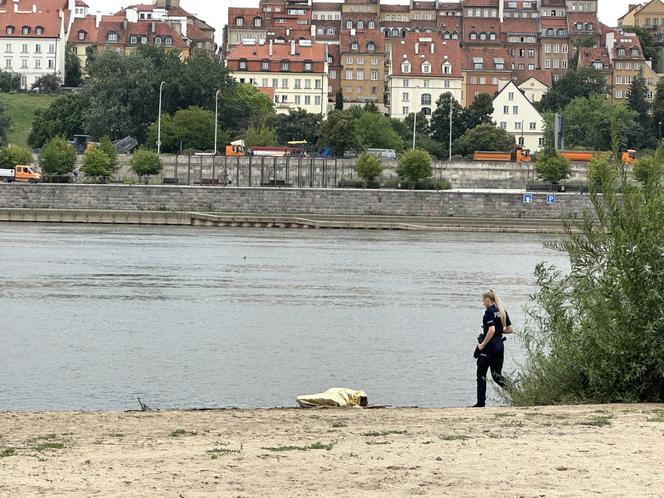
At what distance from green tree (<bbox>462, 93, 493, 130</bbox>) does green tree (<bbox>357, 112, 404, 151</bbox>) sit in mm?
8258

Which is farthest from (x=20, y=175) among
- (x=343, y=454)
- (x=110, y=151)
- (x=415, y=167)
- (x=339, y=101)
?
(x=343, y=454)

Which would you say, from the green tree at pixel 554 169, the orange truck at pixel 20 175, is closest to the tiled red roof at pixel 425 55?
the green tree at pixel 554 169

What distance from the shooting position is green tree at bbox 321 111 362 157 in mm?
107438

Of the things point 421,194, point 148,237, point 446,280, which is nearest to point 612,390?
point 446,280

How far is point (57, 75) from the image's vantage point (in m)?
151

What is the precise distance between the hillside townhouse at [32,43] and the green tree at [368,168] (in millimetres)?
65812

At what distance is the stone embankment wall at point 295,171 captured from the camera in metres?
98.5

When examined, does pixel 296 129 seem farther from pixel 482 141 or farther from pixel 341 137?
pixel 482 141

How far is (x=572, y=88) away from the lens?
147375mm

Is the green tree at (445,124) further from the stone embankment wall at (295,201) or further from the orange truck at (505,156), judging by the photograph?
the stone embankment wall at (295,201)

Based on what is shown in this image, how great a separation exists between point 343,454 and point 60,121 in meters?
105

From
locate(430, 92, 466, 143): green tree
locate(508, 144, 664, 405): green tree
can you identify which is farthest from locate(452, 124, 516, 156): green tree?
locate(508, 144, 664, 405): green tree

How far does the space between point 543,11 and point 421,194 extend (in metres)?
96.1

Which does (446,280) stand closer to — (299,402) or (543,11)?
(299,402)
